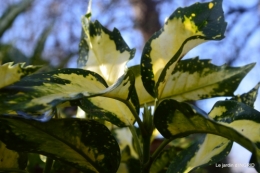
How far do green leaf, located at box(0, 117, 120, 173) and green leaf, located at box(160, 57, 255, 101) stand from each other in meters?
0.09

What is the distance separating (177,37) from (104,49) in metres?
0.10

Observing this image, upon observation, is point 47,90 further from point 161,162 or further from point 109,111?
point 161,162

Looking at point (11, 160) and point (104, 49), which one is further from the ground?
point (104, 49)

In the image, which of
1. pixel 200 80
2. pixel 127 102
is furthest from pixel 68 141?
pixel 200 80

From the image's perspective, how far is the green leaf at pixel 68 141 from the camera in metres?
0.28

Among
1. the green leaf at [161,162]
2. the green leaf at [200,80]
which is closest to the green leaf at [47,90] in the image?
the green leaf at [200,80]

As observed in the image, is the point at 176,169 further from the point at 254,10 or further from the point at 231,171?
the point at 254,10

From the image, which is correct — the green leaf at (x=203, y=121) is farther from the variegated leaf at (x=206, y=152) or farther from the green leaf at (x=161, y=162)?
the green leaf at (x=161, y=162)

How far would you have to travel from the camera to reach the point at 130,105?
327mm

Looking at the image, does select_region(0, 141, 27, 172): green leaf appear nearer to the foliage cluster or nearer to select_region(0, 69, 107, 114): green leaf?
the foliage cluster

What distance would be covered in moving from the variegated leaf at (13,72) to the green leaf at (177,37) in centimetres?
15

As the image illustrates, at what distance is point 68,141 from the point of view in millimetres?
305

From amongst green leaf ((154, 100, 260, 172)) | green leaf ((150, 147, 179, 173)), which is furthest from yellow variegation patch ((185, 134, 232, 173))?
green leaf ((150, 147, 179, 173))

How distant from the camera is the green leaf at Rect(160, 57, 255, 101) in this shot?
1.22ft
